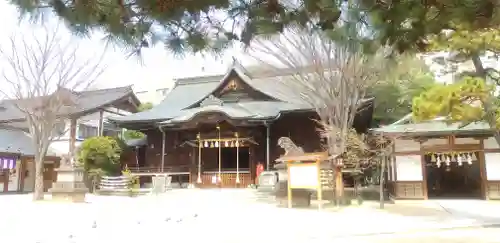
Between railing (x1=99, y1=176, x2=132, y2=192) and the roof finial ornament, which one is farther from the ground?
the roof finial ornament

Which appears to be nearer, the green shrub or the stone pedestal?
the stone pedestal

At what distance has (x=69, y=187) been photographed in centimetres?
1639

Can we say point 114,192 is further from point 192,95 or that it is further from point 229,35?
point 229,35

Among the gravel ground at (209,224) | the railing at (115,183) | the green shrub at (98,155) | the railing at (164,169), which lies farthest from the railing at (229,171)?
the gravel ground at (209,224)

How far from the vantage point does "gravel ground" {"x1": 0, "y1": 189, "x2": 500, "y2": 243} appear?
8922 millimetres

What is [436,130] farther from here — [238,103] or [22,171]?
[22,171]

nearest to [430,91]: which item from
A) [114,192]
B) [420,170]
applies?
[420,170]

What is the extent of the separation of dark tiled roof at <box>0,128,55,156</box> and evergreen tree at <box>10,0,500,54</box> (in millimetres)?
24050

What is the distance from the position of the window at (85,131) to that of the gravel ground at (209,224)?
15.4 meters

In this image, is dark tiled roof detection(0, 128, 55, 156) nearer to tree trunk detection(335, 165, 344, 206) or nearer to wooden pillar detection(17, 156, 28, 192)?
wooden pillar detection(17, 156, 28, 192)

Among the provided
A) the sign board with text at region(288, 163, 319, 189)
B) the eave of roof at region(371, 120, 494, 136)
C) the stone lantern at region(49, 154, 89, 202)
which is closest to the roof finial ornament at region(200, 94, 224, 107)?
the stone lantern at region(49, 154, 89, 202)

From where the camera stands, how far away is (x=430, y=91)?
436 inches

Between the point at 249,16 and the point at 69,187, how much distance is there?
1441 centimetres

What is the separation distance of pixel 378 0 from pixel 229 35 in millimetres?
1550
